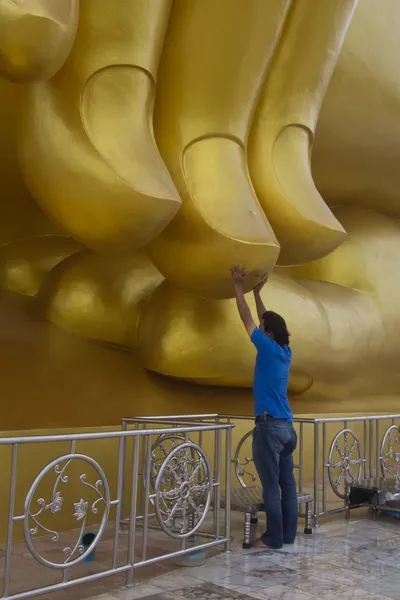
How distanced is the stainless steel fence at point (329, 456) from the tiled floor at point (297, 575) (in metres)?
0.42

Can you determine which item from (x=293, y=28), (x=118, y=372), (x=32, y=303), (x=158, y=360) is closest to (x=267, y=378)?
(x=158, y=360)

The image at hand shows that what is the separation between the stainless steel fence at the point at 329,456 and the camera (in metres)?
3.60

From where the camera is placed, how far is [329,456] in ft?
12.0

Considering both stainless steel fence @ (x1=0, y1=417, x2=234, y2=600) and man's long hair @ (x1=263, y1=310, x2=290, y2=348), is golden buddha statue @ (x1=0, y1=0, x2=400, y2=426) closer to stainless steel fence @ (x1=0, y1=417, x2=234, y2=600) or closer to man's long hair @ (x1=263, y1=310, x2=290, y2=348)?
man's long hair @ (x1=263, y1=310, x2=290, y2=348)

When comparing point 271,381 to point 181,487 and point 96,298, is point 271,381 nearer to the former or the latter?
point 181,487

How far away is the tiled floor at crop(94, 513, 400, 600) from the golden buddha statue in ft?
3.82

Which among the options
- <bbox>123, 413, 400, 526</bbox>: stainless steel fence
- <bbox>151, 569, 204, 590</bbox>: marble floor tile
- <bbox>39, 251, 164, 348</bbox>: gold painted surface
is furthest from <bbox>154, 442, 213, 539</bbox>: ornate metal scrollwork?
<bbox>39, 251, 164, 348</bbox>: gold painted surface

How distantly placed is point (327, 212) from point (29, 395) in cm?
186

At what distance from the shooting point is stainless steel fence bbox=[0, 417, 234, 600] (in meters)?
2.25

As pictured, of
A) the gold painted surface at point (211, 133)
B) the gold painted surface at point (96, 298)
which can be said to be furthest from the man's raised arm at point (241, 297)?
the gold painted surface at point (96, 298)

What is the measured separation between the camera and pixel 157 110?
134 inches

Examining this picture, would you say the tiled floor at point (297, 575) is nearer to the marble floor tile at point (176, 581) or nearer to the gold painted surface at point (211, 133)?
the marble floor tile at point (176, 581)

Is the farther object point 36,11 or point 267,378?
point 267,378

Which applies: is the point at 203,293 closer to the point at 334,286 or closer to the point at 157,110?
the point at 157,110
